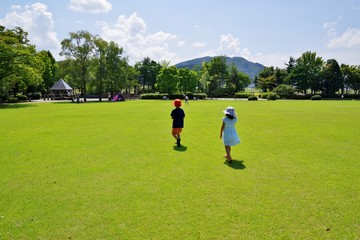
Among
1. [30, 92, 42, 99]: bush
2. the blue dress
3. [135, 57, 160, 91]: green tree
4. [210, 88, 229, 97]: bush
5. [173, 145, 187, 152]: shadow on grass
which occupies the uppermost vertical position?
[135, 57, 160, 91]: green tree

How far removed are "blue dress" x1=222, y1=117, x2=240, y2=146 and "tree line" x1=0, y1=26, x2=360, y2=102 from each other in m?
35.6

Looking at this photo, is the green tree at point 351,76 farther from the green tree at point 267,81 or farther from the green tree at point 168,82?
the green tree at point 168,82

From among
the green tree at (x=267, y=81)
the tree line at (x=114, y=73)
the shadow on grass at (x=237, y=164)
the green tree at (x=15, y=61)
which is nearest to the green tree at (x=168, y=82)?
the tree line at (x=114, y=73)

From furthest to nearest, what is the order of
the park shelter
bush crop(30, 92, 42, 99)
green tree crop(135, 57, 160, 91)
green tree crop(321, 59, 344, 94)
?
green tree crop(135, 57, 160, 91) < green tree crop(321, 59, 344, 94) < the park shelter < bush crop(30, 92, 42, 99)

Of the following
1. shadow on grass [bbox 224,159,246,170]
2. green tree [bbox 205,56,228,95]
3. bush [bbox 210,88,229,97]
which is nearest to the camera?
shadow on grass [bbox 224,159,246,170]

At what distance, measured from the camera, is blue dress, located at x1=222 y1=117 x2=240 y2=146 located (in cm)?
803

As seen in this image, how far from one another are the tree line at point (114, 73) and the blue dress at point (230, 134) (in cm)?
3560

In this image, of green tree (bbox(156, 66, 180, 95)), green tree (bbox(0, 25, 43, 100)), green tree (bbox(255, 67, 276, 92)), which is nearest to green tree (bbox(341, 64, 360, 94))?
green tree (bbox(255, 67, 276, 92))

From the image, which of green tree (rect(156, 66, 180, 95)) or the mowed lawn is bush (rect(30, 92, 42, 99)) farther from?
the mowed lawn

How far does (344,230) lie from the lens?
13.7ft

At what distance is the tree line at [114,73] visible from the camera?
3814 centimetres

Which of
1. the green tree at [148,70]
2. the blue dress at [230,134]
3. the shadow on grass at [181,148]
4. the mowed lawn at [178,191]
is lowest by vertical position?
the mowed lawn at [178,191]

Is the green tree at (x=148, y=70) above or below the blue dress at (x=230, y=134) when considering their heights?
above

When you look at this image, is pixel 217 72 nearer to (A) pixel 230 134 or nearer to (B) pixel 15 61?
(B) pixel 15 61
